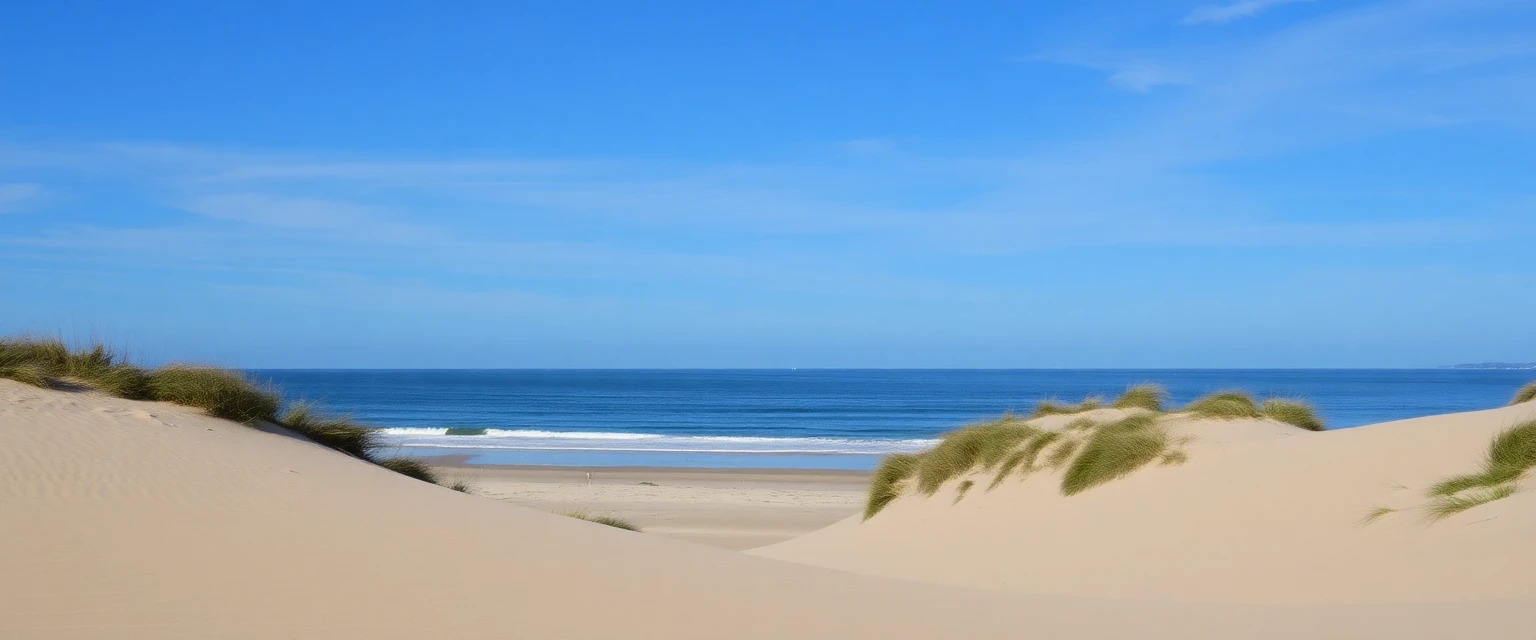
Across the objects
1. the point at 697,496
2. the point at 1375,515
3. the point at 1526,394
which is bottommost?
the point at 697,496

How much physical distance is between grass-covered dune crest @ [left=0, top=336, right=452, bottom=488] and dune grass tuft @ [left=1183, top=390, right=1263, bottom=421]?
11.2 m

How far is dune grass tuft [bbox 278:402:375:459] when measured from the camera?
12.7 meters

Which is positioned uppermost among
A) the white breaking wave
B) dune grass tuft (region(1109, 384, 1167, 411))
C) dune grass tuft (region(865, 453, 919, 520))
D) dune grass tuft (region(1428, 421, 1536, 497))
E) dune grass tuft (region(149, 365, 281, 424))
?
dune grass tuft (region(149, 365, 281, 424))

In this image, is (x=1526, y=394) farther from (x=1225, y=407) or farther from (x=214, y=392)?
(x=214, y=392)

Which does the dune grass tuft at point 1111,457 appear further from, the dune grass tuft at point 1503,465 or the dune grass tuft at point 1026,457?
the dune grass tuft at point 1503,465

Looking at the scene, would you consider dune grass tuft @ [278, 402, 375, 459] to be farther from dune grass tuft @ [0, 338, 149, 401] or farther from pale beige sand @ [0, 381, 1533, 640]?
pale beige sand @ [0, 381, 1533, 640]

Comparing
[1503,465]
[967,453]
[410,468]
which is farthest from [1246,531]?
[410,468]

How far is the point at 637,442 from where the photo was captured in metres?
39.3

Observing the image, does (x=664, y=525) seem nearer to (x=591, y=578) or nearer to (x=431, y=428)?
(x=591, y=578)

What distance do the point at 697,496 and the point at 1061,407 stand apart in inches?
335

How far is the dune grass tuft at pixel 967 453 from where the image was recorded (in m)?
14.1

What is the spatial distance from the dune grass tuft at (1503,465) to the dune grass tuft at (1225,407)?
17.2 ft

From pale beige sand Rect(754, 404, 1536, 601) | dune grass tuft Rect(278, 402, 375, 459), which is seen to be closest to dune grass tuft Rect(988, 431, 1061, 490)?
pale beige sand Rect(754, 404, 1536, 601)

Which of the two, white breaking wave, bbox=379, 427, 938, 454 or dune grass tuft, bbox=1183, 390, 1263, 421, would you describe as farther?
white breaking wave, bbox=379, 427, 938, 454
